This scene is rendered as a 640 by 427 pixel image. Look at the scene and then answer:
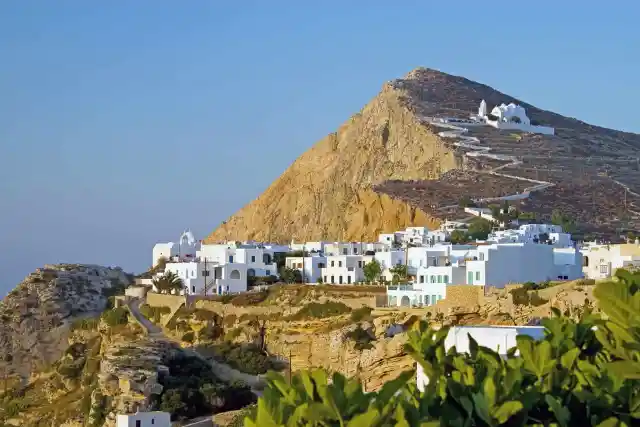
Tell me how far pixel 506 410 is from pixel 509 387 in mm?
424

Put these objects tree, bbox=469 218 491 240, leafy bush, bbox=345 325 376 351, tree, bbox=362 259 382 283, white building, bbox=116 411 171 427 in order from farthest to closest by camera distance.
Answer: tree, bbox=469 218 491 240, tree, bbox=362 259 382 283, leafy bush, bbox=345 325 376 351, white building, bbox=116 411 171 427

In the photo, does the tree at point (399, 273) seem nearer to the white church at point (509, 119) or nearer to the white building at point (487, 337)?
the white building at point (487, 337)

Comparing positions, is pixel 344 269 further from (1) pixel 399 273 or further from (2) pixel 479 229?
(2) pixel 479 229

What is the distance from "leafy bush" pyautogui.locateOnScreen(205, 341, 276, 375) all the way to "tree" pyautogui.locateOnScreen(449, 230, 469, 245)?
1063 centimetres

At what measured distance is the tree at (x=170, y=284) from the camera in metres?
47.2

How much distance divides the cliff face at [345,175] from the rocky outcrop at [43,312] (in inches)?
603

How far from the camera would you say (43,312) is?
2062 inches

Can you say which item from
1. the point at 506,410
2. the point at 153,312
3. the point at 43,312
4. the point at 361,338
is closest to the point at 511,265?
the point at 361,338

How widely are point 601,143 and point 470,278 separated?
163 feet

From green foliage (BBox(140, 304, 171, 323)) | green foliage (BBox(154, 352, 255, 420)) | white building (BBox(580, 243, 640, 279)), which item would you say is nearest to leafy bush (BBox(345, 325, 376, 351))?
green foliage (BBox(154, 352, 255, 420))

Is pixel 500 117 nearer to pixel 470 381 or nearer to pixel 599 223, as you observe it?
pixel 599 223

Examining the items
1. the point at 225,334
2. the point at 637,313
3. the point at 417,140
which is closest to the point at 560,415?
the point at 637,313

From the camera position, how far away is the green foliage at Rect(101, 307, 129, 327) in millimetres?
46531

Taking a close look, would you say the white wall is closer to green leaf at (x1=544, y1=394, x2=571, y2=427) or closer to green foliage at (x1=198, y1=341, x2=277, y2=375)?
green foliage at (x1=198, y1=341, x2=277, y2=375)
